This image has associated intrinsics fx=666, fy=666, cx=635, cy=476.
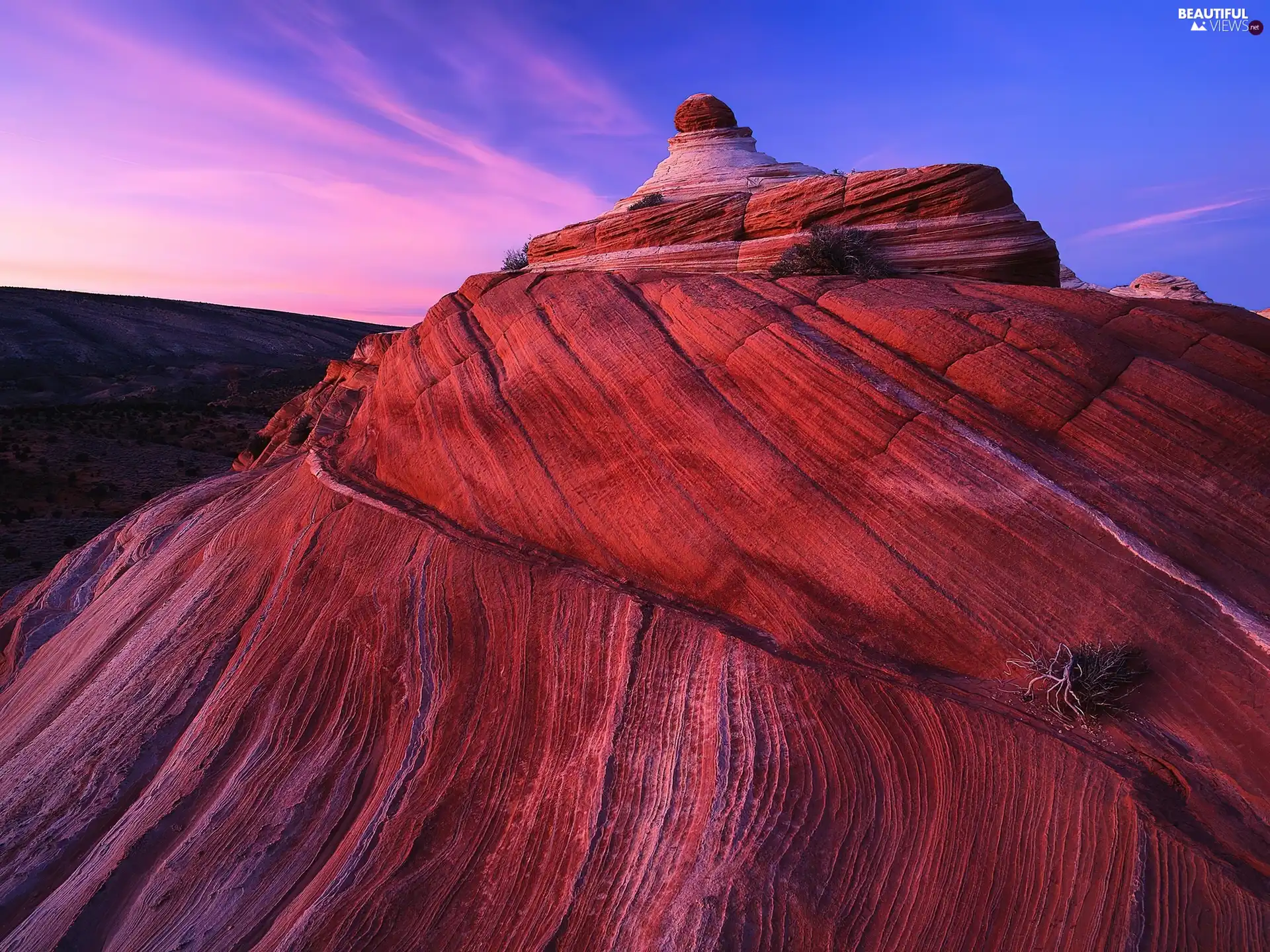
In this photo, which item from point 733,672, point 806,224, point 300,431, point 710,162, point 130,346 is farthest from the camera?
point 130,346

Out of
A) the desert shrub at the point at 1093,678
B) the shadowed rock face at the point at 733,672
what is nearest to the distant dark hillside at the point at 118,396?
the shadowed rock face at the point at 733,672

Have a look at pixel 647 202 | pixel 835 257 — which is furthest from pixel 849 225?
pixel 647 202

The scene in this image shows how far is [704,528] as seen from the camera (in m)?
7.81

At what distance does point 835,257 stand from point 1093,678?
284 inches

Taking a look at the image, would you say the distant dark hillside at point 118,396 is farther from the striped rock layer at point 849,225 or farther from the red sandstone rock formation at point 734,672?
the striped rock layer at point 849,225

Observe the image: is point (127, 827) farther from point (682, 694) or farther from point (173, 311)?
point (173, 311)

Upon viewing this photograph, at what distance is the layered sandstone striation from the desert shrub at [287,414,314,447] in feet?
30.6

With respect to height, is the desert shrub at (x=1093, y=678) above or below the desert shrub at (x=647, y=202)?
below

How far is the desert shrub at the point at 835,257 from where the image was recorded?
1038 cm

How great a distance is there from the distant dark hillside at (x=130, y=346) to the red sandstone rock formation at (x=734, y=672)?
72.1 m

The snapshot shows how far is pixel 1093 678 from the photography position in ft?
17.7

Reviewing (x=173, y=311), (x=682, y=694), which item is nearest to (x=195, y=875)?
(x=682, y=694)

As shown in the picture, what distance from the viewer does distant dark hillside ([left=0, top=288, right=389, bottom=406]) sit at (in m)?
70.8

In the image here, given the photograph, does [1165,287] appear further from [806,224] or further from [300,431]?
[300,431]
